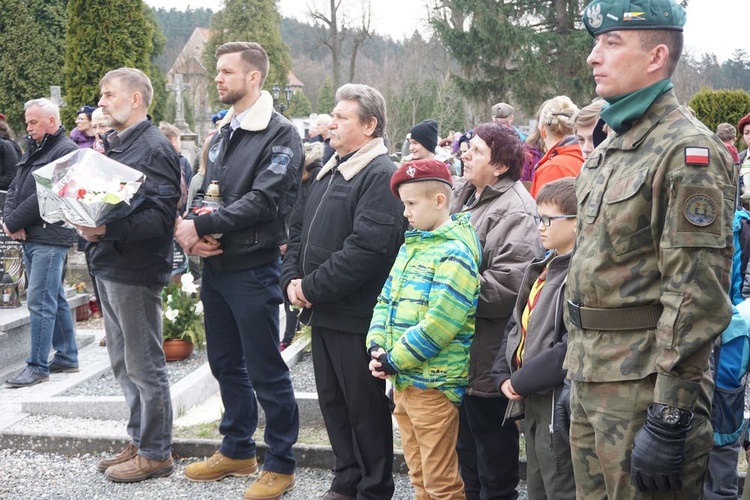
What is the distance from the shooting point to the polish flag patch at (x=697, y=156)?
7.61ft

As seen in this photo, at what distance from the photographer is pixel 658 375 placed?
234cm

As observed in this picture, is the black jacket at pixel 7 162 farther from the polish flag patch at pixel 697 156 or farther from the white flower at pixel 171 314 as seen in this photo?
the polish flag patch at pixel 697 156

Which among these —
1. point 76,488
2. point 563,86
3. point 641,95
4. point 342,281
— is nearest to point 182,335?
point 76,488

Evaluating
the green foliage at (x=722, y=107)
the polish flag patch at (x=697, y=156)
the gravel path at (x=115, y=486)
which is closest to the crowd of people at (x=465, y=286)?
the polish flag patch at (x=697, y=156)

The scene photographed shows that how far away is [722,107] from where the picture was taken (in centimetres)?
1747

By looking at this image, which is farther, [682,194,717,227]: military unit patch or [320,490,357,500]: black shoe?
[320,490,357,500]: black shoe

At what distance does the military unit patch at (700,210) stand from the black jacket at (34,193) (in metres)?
5.98

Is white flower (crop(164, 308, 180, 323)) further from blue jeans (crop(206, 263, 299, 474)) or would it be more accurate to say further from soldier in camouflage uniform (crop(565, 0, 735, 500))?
soldier in camouflage uniform (crop(565, 0, 735, 500))

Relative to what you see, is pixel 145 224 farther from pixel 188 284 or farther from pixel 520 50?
pixel 520 50

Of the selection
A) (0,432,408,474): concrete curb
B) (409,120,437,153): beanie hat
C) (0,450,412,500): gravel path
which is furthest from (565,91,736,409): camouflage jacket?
(409,120,437,153): beanie hat

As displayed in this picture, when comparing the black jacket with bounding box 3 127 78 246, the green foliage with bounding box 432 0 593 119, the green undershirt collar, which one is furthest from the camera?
the green foliage with bounding box 432 0 593 119

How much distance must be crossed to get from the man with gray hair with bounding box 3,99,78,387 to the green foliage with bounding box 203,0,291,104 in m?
42.2

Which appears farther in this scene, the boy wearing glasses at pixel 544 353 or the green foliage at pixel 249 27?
the green foliage at pixel 249 27

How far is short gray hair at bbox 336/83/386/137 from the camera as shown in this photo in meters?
4.36
